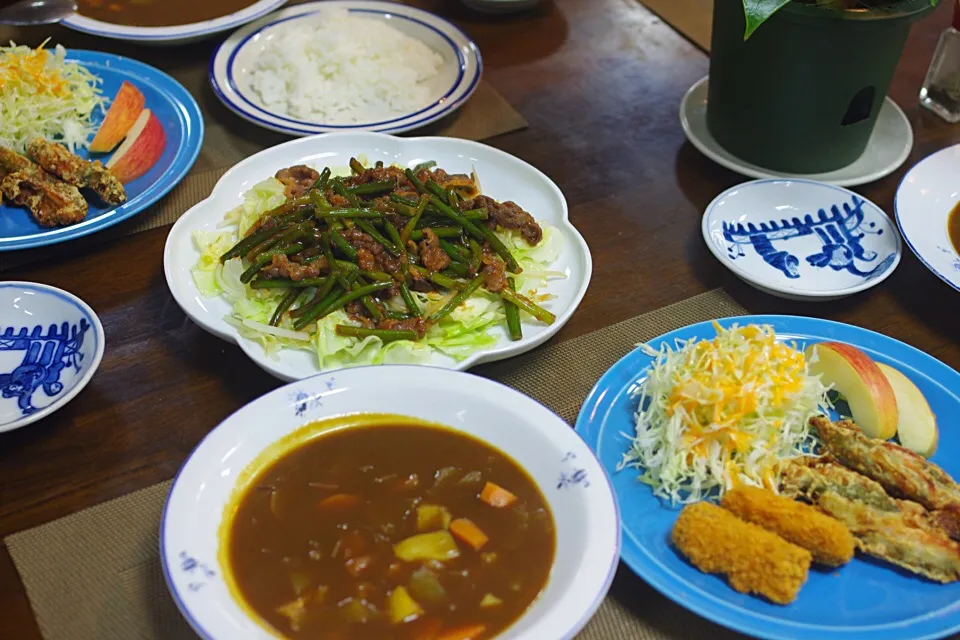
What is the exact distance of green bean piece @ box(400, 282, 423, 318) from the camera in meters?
2.07

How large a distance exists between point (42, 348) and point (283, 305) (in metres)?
0.59

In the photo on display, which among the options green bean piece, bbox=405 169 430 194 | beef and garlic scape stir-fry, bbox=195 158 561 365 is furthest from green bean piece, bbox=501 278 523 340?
green bean piece, bbox=405 169 430 194

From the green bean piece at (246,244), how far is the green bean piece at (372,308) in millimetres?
343

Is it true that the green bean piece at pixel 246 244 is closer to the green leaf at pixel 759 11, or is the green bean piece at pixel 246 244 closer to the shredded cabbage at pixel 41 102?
the shredded cabbage at pixel 41 102

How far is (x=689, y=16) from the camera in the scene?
144 inches

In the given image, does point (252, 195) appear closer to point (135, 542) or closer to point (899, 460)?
point (135, 542)

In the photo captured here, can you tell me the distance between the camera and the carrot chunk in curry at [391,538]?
1316 mm

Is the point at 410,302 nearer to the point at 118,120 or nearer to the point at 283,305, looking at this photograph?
the point at 283,305

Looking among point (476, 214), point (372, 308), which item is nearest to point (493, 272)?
point (476, 214)

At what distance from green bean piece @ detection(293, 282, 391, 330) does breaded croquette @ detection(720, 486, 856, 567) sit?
99 centimetres

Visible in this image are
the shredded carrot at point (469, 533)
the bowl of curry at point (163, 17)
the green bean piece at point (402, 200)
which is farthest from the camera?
the bowl of curry at point (163, 17)

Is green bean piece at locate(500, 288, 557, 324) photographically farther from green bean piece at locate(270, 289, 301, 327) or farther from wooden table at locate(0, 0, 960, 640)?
green bean piece at locate(270, 289, 301, 327)

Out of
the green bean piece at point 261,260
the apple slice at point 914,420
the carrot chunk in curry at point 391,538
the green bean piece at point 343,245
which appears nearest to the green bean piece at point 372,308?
→ the green bean piece at point 343,245

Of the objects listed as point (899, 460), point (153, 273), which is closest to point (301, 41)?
point (153, 273)
